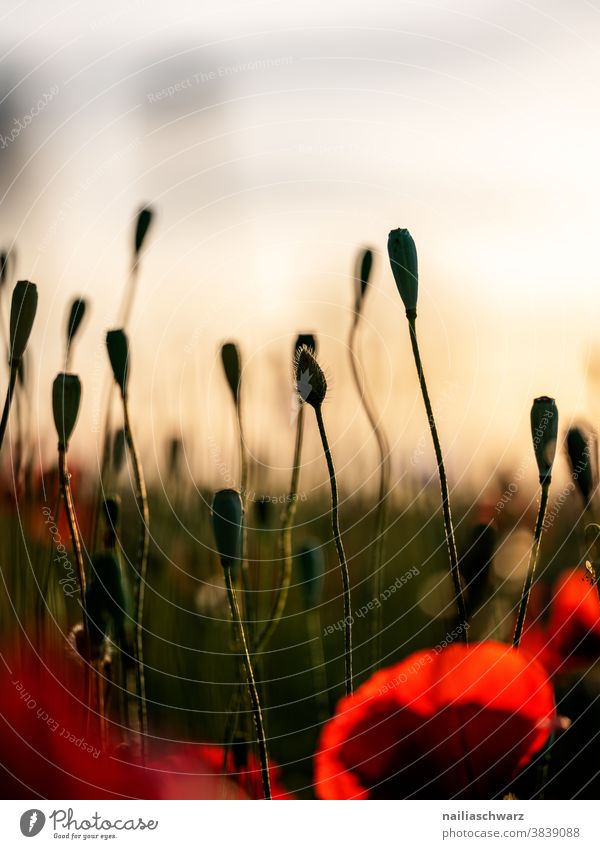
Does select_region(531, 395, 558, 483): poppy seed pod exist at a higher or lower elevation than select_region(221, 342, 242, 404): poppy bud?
lower

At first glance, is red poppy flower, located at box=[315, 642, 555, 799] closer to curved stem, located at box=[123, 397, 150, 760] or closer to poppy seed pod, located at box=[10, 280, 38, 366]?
curved stem, located at box=[123, 397, 150, 760]

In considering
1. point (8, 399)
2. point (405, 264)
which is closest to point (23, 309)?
point (8, 399)

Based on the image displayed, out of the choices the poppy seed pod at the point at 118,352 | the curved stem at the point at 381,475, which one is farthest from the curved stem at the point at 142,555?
the curved stem at the point at 381,475

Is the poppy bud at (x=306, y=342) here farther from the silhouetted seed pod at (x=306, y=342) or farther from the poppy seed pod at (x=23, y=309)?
the poppy seed pod at (x=23, y=309)

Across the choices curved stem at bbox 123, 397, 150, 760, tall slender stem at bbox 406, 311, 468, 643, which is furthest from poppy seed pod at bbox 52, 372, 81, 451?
tall slender stem at bbox 406, 311, 468, 643

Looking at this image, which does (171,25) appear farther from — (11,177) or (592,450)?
(592,450)

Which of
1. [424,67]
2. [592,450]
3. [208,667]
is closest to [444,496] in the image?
[592,450]

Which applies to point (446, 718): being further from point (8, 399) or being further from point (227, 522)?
point (8, 399)

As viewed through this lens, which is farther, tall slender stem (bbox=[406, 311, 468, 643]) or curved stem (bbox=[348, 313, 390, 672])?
curved stem (bbox=[348, 313, 390, 672])
